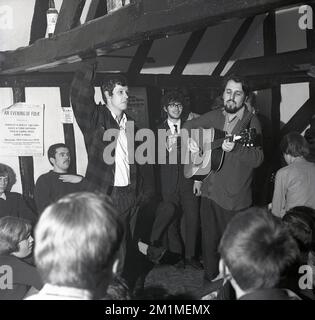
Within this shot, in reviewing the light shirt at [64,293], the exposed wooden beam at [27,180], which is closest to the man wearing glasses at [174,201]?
the exposed wooden beam at [27,180]

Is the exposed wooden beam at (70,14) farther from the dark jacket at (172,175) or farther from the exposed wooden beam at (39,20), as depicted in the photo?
the dark jacket at (172,175)

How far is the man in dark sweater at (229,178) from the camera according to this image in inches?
137

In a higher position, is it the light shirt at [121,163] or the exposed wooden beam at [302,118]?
the exposed wooden beam at [302,118]

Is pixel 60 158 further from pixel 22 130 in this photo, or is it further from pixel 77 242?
pixel 77 242

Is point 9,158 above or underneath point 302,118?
underneath

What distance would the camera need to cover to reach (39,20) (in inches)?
175

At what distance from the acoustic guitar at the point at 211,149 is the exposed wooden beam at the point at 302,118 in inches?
88.5

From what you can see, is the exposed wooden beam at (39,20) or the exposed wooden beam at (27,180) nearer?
the exposed wooden beam at (39,20)

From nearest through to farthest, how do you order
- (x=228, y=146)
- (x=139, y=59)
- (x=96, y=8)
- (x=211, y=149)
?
(x=228, y=146), (x=211, y=149), (x=96, y=8), (x=139, y=59)

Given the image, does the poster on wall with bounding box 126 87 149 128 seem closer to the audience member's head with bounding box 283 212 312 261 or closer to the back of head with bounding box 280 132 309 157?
the back of head with bounding box 280 132 309 157

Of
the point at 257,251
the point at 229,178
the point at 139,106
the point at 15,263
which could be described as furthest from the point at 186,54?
the point at 257,251

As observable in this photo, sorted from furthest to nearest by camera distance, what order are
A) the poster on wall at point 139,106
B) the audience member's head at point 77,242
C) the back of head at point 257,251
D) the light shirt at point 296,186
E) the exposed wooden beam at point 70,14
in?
the poster on wall at point 139,106, the light shirt at point 296,186, the exposed wooden beam at point 70,14, the back of head at point 257,251, the audience member's head at point 77,242

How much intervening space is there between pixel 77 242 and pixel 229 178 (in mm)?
2239
